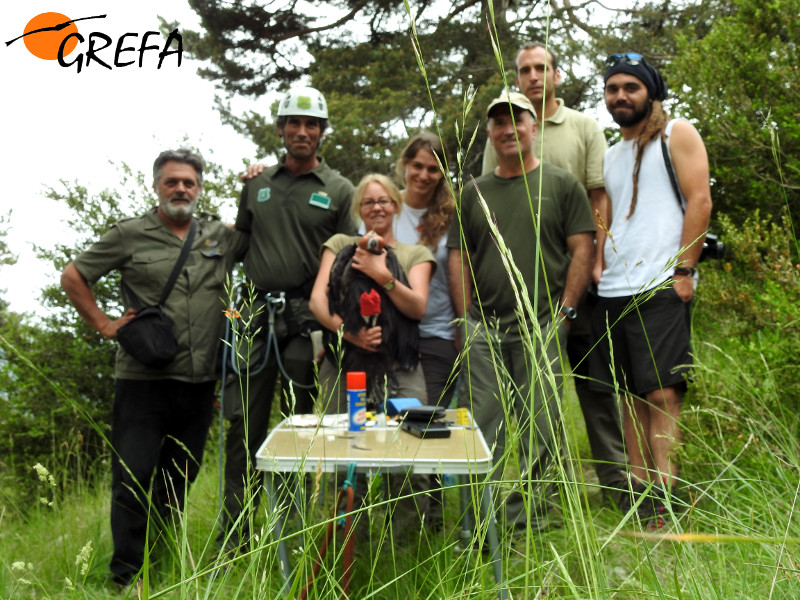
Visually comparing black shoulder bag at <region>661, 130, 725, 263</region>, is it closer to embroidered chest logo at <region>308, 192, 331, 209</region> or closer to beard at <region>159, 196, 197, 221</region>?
embroidered chest logo at <region>308, 192, 331, 209</region>

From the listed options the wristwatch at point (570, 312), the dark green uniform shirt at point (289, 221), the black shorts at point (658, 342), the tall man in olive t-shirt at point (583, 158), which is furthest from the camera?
the dark green uniform shirt at point (289, 221)

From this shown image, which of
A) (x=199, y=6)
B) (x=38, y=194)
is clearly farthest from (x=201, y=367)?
(x=199, y=6)

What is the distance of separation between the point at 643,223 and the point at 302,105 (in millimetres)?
1961

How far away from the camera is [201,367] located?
3625mm

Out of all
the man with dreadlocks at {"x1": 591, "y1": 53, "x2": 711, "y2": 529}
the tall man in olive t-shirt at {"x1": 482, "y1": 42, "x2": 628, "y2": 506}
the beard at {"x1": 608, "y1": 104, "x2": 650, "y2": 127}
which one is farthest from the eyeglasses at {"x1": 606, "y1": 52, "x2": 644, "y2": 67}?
the tall man in olive t-shirt at {"x1": 482, "y1": 42, "x2": 628, "y2": 506}

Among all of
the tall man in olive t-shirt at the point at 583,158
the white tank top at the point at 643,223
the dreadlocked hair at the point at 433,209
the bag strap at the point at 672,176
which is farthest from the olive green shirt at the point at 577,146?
the bag strap at the point at 672,176

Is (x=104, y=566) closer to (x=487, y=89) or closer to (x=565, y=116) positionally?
(x=565, y=116)

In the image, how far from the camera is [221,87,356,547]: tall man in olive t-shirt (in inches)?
148

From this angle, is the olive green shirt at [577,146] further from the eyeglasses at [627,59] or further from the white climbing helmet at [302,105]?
the white climbing helmet at [302,105]

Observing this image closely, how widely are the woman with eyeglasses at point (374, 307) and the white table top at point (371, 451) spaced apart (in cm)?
51

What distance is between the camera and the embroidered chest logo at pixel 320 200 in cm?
389

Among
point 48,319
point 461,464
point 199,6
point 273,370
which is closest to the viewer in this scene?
point 461,464

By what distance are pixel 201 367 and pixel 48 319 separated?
3.28 metres

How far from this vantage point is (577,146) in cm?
375
